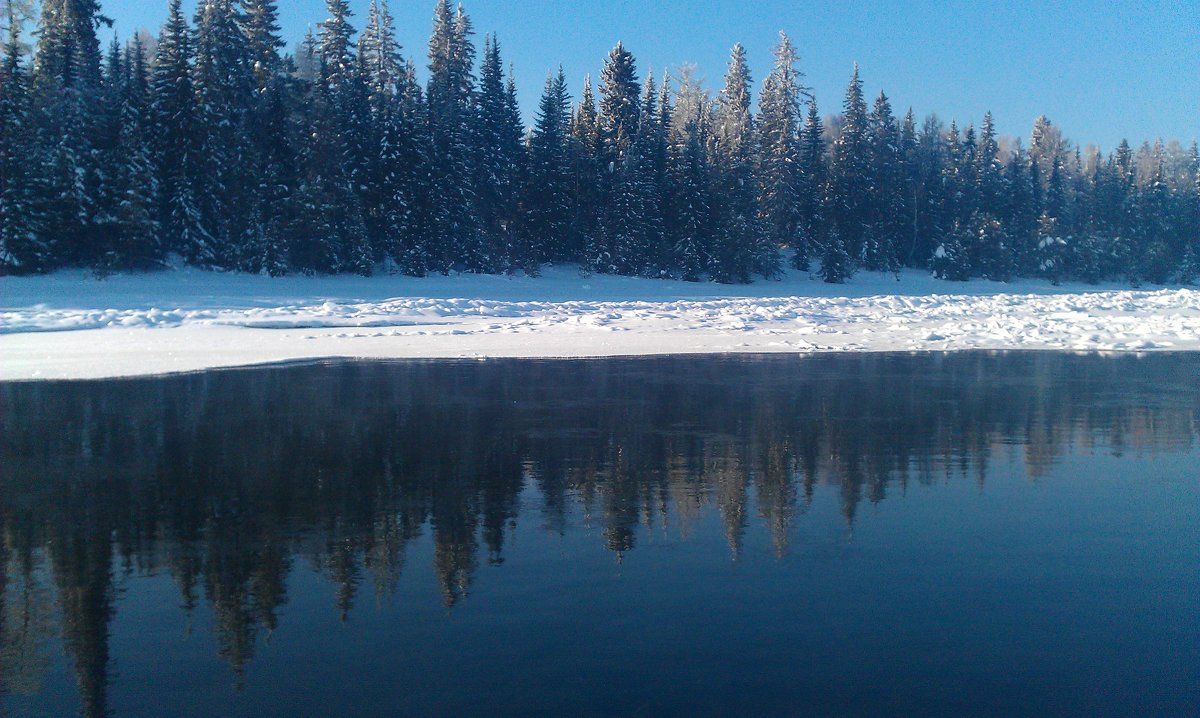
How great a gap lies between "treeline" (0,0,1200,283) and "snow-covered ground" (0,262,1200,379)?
3058 millimetres

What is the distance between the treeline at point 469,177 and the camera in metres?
38.8

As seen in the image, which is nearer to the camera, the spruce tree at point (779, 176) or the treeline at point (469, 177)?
the treeline at point (469, 177)

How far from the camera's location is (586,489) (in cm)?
800

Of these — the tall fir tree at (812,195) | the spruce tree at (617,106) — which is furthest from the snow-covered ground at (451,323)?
the tall fir tree at (812,195)

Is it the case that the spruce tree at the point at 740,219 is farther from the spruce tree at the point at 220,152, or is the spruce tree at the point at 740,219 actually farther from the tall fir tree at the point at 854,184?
the spruce tree at the point at 220,152

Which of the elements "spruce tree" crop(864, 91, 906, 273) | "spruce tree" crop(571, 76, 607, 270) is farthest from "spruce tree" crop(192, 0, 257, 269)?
"spruce tree" crop(864, 91, 906, 273)

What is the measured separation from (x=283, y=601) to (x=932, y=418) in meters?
8.46

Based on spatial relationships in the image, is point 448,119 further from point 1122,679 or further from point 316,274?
point 1122,679

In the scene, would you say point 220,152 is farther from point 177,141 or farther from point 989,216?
point 989,216

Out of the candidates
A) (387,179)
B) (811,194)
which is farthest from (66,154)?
(811,194)

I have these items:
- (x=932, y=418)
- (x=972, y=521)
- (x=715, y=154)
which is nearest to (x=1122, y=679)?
(x=972, y=521)

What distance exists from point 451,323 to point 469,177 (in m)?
26.0

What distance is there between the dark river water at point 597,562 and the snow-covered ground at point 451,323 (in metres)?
7.52

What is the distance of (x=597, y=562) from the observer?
616cm
